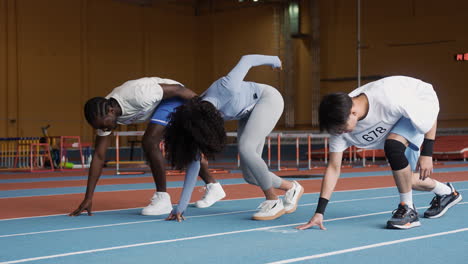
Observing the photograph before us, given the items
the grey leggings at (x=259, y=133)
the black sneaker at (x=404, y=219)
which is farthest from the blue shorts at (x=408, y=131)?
the grey leggings at (x=259, y=133)

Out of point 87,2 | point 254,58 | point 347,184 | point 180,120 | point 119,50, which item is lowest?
point 347,184

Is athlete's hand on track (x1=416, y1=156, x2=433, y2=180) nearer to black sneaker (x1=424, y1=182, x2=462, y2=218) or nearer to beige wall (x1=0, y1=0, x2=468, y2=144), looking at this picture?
black sneaker (x1=424, y1=182, x2=462, y2=218)

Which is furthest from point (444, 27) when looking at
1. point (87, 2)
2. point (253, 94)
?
point (253, 94)

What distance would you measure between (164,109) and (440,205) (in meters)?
2.49

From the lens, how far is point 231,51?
95.3 ft

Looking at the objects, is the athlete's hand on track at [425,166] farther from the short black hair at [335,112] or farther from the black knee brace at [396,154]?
the short black hair at [335,112]

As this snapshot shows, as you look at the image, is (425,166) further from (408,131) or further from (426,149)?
(408,131)

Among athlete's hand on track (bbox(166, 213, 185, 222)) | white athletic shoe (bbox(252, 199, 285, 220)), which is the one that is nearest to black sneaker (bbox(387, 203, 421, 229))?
white athletic shoe (bbox(252, 199, 285, 220))

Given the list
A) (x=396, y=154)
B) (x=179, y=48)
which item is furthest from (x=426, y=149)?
(x=179, y=48)

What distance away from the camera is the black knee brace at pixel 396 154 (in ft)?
15.9

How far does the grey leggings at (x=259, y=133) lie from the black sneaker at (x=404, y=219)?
44.4 inches

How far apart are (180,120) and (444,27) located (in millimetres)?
20264

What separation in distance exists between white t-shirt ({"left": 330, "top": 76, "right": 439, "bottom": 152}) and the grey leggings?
697mm

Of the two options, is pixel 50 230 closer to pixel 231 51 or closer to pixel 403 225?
pixel 403 225
